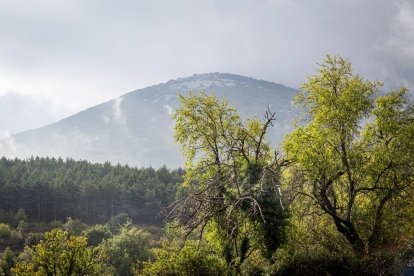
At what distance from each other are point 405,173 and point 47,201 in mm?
110931

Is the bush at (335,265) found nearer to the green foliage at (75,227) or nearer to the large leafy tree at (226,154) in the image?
the large leafy tree at (226,154)

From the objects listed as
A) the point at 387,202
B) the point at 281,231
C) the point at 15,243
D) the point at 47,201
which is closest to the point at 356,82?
the point at 387,202

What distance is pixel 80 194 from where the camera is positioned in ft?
398

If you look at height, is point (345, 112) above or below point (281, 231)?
above

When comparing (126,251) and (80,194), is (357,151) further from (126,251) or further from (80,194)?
(80,194)

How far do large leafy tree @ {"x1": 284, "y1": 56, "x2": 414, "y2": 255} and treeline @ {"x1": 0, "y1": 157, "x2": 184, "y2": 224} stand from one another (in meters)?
85.1

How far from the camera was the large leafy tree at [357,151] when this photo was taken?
2164cm

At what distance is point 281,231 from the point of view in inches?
861

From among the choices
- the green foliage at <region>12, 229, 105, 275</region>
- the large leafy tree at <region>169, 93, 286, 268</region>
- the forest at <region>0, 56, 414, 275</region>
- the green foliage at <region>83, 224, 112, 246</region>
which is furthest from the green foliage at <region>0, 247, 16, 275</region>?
the large leafy tree at <region>169, 93, 286, 268</region>

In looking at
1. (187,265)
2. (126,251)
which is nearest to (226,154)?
(187,265)

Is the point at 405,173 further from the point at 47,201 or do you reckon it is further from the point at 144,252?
the point at 47,201

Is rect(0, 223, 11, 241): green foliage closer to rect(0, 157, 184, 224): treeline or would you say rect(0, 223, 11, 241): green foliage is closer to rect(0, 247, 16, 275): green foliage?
rect(0, 157, 184, 224): treeline

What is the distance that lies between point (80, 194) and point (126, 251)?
224ft

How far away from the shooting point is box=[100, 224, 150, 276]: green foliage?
56062 mm
